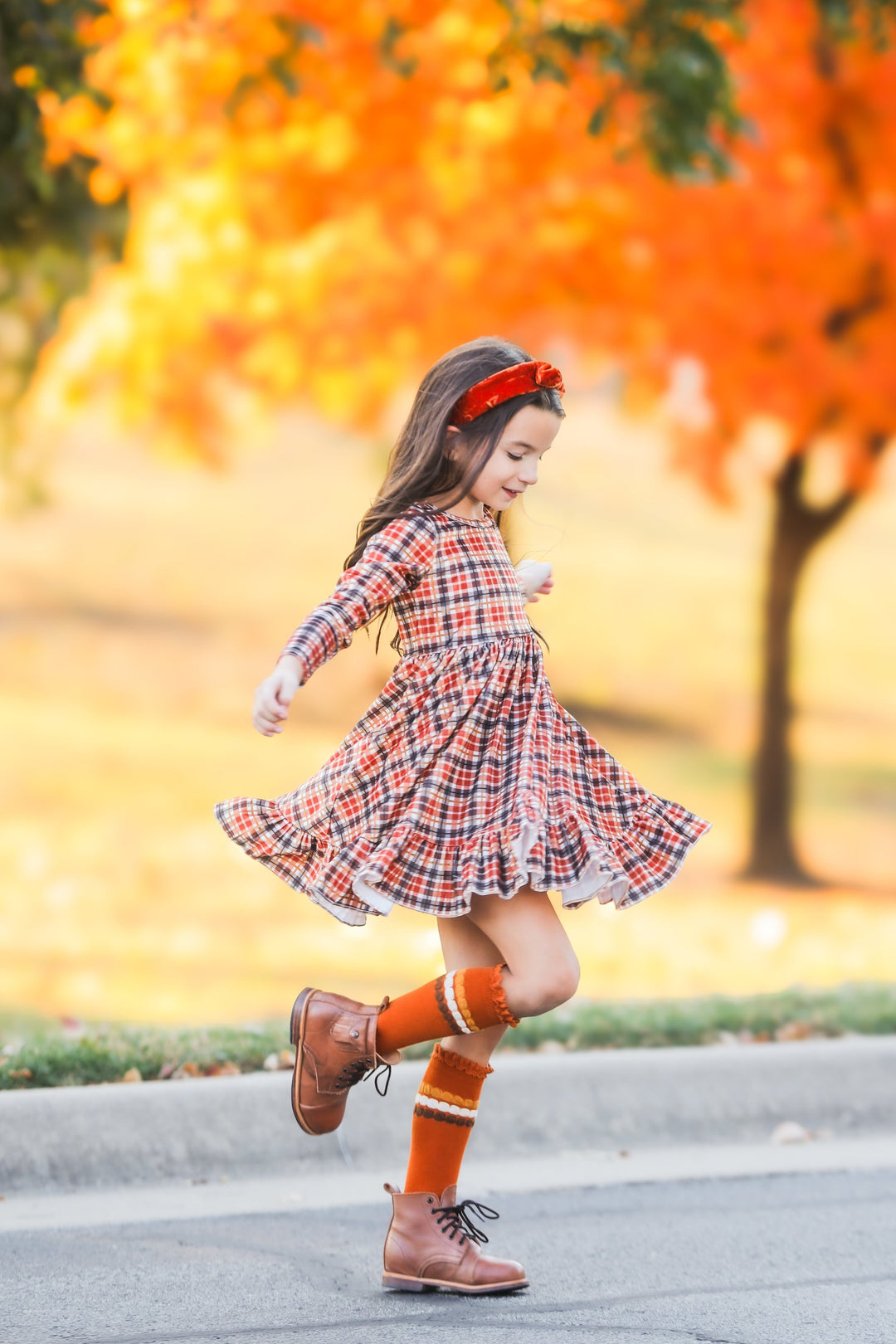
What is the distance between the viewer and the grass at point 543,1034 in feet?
14.4

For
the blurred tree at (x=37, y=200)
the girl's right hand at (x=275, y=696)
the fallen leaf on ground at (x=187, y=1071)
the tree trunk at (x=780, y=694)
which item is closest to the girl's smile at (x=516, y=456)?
the girl's right hand at (x=275, y=696)

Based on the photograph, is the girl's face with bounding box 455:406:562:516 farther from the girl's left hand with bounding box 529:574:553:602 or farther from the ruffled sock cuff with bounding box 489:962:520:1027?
the ruffled sock cuff with bounding box 489:962:520:1027

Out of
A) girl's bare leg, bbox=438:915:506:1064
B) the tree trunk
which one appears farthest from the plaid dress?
the tree trunk

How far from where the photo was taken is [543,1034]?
503cm

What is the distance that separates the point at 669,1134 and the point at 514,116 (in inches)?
255

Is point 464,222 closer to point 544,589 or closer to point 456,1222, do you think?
point 544,589

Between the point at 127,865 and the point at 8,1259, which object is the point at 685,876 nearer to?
the point at 127,865

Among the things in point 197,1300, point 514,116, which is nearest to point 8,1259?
point 197,1300

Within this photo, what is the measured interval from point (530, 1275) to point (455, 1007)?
2.10 ft

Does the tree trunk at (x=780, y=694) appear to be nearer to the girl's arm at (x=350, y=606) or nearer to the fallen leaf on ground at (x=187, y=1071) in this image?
the fallen leaf on ground at (x=187, y=1071)

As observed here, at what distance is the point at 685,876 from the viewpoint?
1262 centimetres

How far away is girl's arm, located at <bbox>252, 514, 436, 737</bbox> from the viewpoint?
3.07 metres

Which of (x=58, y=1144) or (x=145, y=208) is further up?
(x=145, y=208)

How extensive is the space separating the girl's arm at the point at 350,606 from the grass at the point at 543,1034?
1.53 meters
